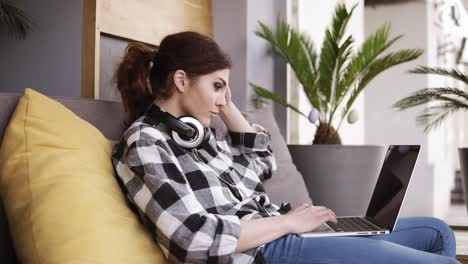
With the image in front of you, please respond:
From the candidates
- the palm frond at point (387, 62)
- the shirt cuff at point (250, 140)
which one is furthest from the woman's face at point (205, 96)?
the palm frond at point (387, 62)

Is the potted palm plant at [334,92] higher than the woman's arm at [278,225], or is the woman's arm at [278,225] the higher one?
the potted palm plant at [334,92]

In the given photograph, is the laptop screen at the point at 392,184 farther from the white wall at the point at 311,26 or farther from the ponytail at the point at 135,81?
the white wall at the point at 311,26

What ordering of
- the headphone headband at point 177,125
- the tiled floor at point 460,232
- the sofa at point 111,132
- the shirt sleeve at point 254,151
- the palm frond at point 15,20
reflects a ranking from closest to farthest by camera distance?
the sofa at point 111,132 < the headphone headband at point 177,125 < the shirt sleeve at point 254,151 < the tiled floor at point 460,232 < the palm frond at point 15,20

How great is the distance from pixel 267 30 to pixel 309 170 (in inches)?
30.8

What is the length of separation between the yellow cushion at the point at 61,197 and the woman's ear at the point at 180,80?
0.87 feet

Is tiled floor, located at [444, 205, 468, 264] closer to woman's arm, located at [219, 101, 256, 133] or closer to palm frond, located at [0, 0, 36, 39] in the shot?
woman's arm, located at [219, 101, 256, 133]

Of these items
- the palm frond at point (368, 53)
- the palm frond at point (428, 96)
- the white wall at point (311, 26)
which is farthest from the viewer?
the white wall at point (311, 26)

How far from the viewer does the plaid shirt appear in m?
1.17

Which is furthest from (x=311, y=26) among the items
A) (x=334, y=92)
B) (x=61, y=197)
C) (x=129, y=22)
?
(x=61, y=197)

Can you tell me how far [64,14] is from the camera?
143 inches

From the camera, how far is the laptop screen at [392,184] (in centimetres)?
147

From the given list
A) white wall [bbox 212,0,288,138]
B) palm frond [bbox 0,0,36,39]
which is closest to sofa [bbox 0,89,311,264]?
white wall [bbox 212,0,288,138]

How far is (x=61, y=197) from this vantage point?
3.90 ft

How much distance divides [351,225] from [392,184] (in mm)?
168
